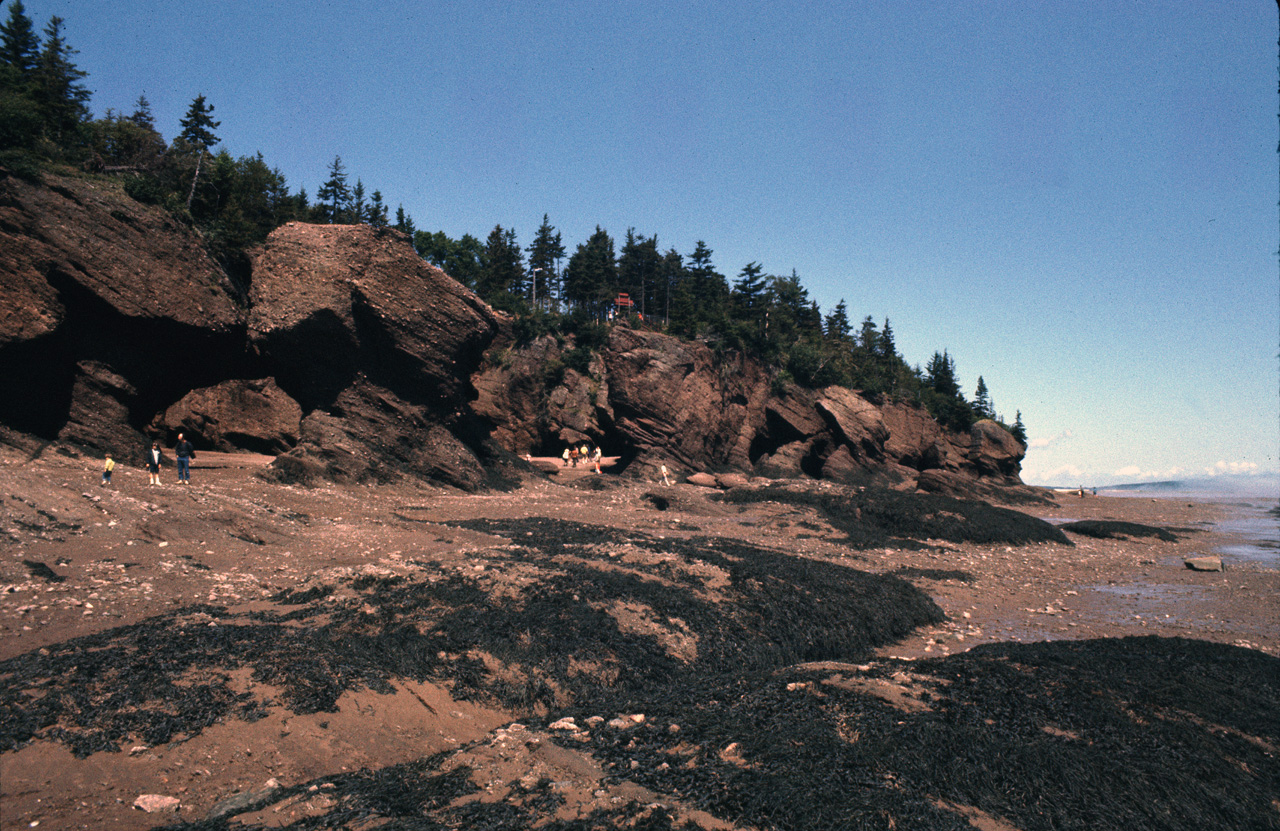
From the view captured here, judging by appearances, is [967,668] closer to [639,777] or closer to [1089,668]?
[1089,668]

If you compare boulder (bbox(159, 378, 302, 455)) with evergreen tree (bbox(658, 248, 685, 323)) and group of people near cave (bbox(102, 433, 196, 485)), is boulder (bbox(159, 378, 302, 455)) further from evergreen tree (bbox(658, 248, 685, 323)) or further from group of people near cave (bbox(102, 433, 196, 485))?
evergreen tree (bbox(658, 248, 685, 323))

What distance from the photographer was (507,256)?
231 feet

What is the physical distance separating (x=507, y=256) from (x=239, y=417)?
1986 inches

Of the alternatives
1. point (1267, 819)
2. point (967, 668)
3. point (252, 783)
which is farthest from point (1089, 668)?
point (252, 783)

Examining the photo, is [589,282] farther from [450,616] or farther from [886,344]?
[450,616]

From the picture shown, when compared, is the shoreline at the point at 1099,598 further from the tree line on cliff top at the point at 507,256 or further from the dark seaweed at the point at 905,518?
the tree line on cliff top at the point at 507,256

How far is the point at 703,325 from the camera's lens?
49.5 m

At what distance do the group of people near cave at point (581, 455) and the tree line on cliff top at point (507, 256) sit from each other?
800 centimetres

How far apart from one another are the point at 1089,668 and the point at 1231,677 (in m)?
2.01

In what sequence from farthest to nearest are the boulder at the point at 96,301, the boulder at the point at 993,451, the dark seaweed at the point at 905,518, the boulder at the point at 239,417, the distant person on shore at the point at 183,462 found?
1. the boulder at the point at 993,451
2. the boulder at the point at 239,417
3. the dark seaweed at the point at 905,518
4. the distant person on shore at the point at 183,462
5. the boulder at the point at 96,301

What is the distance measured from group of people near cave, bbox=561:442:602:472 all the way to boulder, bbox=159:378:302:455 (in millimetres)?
18841

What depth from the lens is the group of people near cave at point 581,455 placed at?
41.4 metres

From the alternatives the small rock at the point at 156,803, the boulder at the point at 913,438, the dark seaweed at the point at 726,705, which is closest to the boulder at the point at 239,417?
the dark seaweed at the point at 726,705

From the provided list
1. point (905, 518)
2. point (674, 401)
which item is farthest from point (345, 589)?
point (674, 401)
